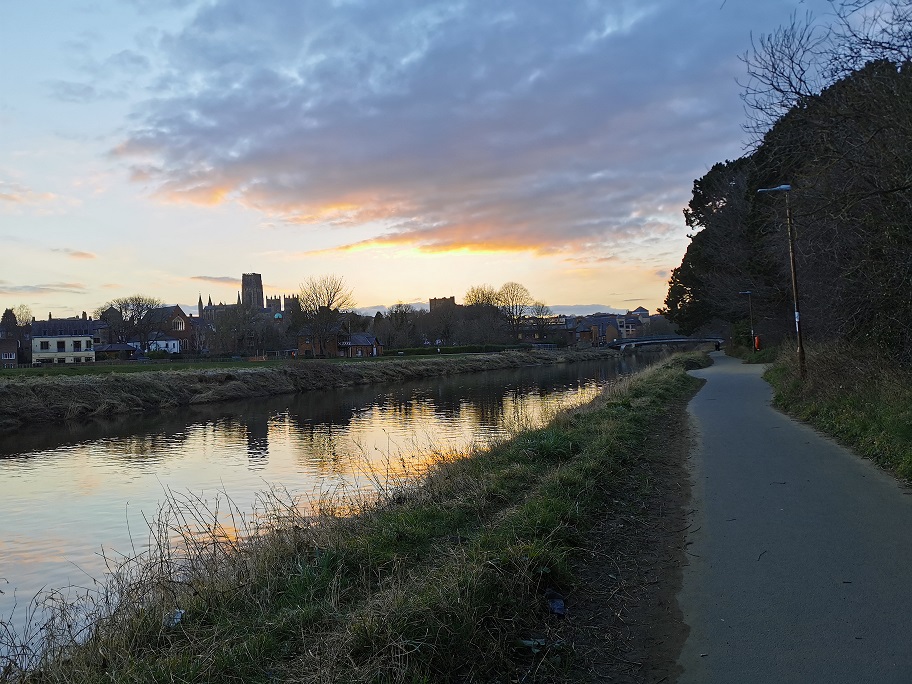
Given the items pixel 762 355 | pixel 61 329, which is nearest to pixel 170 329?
pixel 61 329

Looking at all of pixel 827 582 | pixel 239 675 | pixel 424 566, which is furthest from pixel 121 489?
pixel 827 582

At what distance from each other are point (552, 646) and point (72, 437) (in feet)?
80.8

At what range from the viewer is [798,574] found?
5.56 metres

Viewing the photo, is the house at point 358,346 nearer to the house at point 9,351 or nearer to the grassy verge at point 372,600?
the house at point 9,351

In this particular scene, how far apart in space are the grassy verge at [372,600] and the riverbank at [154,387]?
25.5 metres

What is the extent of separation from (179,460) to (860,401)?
53.5 ft

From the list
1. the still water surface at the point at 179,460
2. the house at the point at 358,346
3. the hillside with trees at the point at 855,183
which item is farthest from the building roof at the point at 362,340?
Result: the hillside with trees at the point at 855,183

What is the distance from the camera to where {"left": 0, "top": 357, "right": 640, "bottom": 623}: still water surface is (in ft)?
34.2

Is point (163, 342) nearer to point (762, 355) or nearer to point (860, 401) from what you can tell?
point (762, 355)

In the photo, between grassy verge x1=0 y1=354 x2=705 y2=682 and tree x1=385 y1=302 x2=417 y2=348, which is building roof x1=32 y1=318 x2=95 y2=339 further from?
grassy verge x1=0 y1=354 x2=705 y2=682

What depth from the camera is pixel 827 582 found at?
535 cm

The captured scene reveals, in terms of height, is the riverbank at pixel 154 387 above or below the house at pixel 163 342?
below

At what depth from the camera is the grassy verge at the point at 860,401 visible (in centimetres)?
956

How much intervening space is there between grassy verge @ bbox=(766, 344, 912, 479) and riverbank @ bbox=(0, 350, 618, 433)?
2875cm
